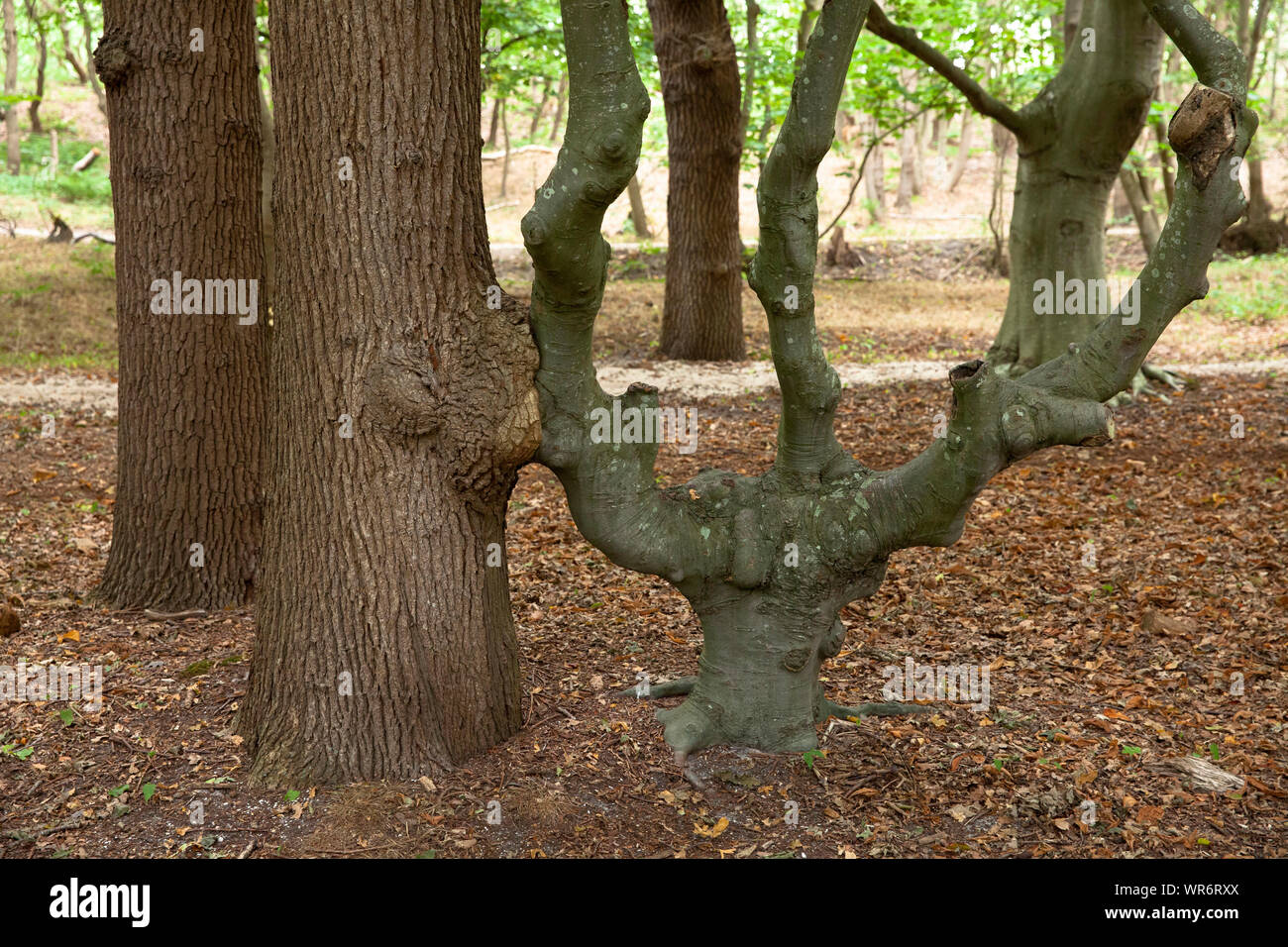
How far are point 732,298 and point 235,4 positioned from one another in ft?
24.3

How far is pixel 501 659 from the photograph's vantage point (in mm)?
3840

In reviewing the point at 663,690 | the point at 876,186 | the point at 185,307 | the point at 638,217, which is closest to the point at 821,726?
the point at 663,690

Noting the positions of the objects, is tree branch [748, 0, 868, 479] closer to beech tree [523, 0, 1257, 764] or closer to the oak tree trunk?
beech tree [523, 0, 1257, 764]

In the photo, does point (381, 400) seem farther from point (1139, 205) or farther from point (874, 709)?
point (1139, 205)

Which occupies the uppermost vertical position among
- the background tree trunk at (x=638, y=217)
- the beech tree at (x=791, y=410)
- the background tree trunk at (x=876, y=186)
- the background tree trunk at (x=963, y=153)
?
the background tree trunk at (x=963, y=153)

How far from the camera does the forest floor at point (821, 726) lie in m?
3.37

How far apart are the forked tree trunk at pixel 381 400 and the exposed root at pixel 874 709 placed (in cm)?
139

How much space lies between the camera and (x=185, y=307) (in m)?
5.02

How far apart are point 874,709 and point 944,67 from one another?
231 inches

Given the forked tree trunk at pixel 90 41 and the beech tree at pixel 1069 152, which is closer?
the beech tree at pixel 1069 152

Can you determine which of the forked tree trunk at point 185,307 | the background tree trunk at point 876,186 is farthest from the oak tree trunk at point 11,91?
the forked tree trunk at point 185,307

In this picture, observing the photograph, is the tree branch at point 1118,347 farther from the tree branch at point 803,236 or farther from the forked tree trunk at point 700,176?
the forked tree trunk at point 700,176

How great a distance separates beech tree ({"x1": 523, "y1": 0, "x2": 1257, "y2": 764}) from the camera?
324 cm

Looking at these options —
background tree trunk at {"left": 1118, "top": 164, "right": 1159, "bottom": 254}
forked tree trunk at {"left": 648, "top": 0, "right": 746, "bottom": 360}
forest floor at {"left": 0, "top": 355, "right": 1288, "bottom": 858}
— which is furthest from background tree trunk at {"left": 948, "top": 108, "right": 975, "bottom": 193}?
forest floor at {"left": 0, "top": 355, "right": 1288, "bottom": 858}
